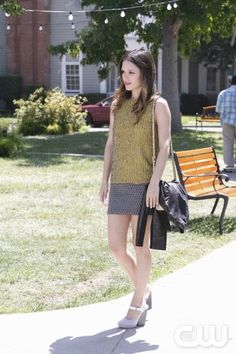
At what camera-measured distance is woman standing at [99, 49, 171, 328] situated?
17.0 ft

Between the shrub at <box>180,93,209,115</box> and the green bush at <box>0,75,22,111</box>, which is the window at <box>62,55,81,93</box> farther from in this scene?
the shrub at <box>180,93,209,115</box>

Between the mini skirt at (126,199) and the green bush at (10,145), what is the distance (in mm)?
12456

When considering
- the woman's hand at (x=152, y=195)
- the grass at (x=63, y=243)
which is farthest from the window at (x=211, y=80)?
the woman's hand at (x=152, y=195)

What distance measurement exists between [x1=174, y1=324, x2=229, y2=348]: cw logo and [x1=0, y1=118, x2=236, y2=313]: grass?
1073mm

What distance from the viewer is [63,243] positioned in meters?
8.16

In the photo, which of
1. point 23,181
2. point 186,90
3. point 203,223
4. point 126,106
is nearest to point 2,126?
point 23,181

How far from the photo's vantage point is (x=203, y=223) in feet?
30.6

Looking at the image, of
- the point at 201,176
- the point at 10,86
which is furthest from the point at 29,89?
the point at 201,176

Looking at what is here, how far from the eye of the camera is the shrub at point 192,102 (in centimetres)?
4231

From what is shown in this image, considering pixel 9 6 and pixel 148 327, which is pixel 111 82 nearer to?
pixel 9 6

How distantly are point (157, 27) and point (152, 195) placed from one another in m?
20.1

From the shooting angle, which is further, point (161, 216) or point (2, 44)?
point (2, 44)

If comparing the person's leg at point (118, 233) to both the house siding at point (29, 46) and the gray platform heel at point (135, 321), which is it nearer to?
the gray platform heel at point (135, 321)

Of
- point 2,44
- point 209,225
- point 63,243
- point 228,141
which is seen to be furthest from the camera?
point 2,44
